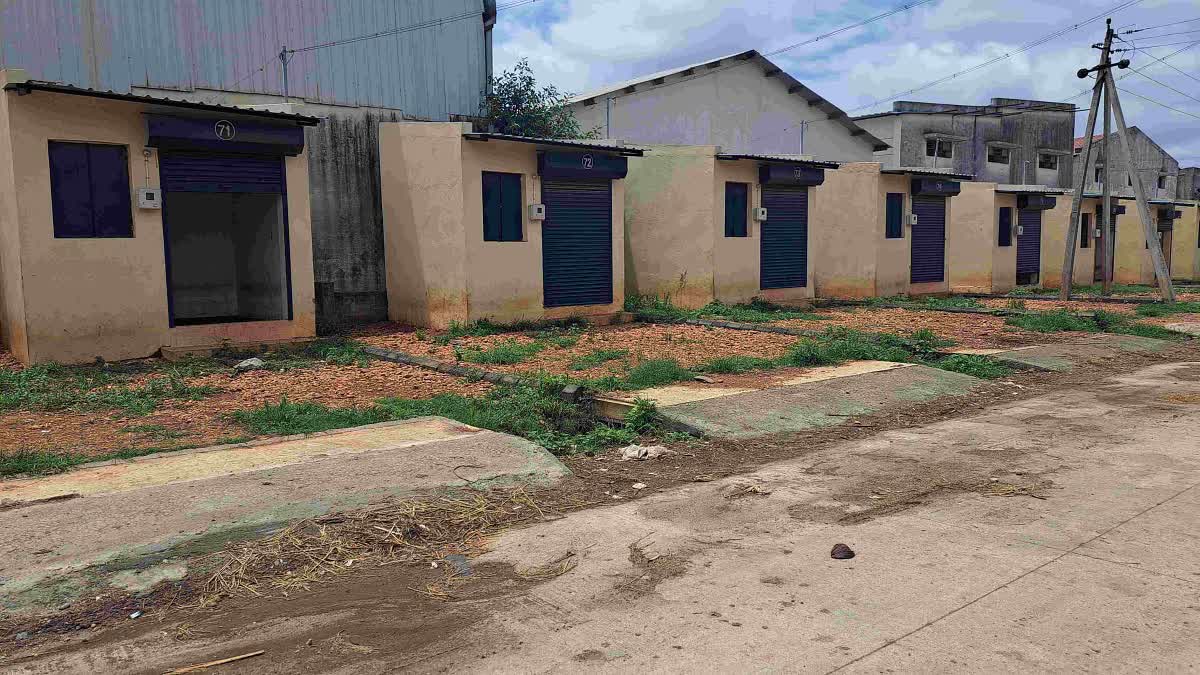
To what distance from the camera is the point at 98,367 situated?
11773 millimetres

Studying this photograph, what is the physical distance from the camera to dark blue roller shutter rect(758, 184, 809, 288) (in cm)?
2170

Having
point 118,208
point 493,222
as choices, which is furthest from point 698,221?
point 118,208

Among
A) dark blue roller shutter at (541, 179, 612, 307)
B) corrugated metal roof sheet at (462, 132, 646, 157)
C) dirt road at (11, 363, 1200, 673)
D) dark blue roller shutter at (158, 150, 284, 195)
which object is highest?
corrugated metal roof sheet at (462, 132, 646, 157)

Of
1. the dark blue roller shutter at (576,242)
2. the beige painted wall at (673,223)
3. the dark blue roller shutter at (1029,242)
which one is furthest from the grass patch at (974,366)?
the dark blue roller shutter at (1029,242)

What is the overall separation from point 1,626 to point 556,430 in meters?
4.73

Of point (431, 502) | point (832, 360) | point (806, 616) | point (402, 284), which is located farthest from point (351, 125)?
point (806, 616)

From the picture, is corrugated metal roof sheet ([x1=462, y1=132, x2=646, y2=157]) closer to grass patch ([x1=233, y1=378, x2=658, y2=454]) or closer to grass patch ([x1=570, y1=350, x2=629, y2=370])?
grass patch ([x1=570, y1=350, x2=629, y2=370])

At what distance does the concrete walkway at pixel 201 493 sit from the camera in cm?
476

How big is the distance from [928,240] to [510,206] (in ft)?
50.4

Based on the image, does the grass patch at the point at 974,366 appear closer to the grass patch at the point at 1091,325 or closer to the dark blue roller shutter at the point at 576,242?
the grass patch at the point at 1091,325

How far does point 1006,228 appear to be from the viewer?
2953 centimetres

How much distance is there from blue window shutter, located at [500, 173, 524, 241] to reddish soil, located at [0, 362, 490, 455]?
4903mm

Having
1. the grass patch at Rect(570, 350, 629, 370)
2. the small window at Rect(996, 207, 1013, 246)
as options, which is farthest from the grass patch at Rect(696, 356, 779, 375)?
the small window at Rect(996, 207, 1013, 246)

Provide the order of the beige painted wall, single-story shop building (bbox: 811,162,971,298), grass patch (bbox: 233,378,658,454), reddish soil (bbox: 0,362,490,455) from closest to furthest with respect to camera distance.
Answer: reddish soil (bbox: 0,362,490,455) < grass patch (bbox: 233,378,658,454) < the beige painted wall < single-story shop building (bbox: 811,162,971,298)
